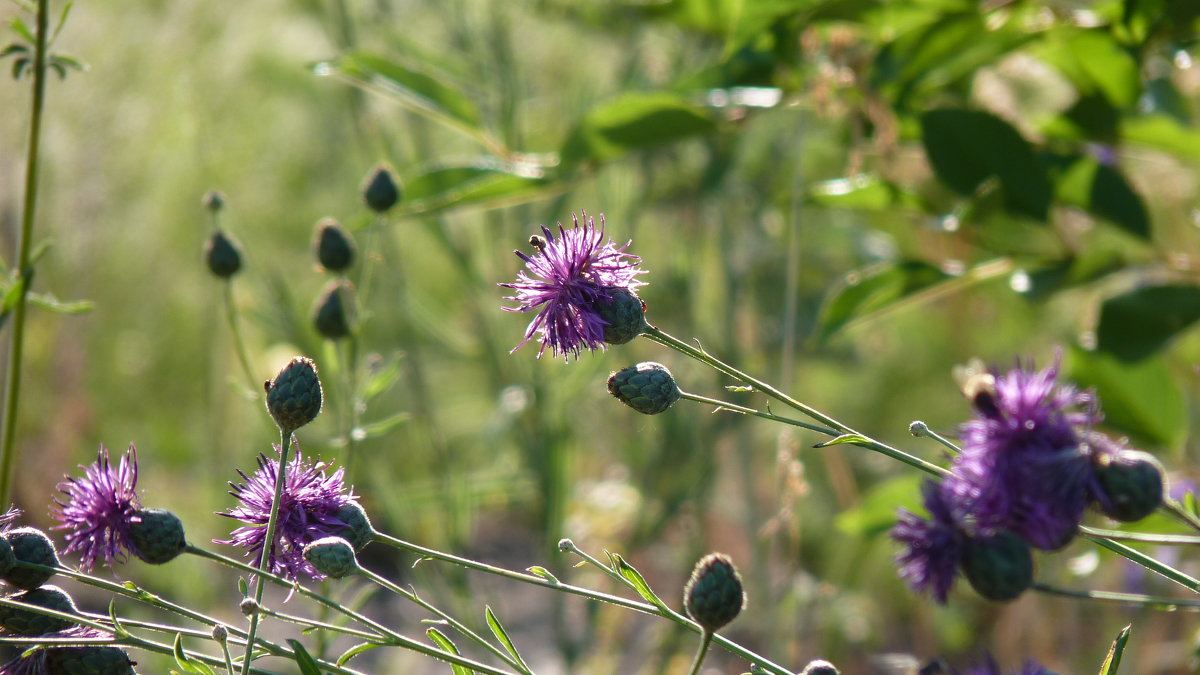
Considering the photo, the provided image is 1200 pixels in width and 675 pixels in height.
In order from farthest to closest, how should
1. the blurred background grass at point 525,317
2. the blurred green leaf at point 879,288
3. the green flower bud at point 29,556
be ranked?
the blurred background grass at point 525,317
the blurred green leaf at point 879,288
the green flower bud at point 29,556

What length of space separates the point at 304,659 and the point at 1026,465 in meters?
0.31

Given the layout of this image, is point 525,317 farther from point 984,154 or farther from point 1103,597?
point 1103,597

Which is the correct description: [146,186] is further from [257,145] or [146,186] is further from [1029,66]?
[1029,66]

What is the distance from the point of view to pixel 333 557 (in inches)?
19.6

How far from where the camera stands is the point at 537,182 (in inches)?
36.6

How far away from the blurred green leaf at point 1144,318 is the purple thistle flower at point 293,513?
0.62 metres

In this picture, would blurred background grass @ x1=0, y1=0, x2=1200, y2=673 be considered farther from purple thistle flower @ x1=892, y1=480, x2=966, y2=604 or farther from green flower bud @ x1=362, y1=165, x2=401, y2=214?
purple thistle flower @ x1=892, y1=480, x2=966, y2=604

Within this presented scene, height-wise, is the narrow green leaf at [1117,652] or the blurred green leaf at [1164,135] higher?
the blurred green leaf at [1164,135]

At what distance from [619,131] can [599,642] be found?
1731 millimetres

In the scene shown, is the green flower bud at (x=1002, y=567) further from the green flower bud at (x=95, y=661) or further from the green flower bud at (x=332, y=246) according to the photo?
the green flower bud at (x=332, y=246)

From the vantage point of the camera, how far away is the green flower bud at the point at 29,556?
0.53 metres

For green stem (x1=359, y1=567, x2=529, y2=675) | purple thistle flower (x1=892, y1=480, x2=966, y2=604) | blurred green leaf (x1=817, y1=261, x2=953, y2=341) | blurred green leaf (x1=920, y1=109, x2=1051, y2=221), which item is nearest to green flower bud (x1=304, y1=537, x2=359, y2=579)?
green stem (x1=359, y1=567, x2=529, y2=675)

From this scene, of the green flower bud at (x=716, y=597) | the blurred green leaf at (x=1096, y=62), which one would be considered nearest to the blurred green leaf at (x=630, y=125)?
the blurred green leaf at (x=1096, y=62)

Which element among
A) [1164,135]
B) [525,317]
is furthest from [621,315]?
[525,317]
